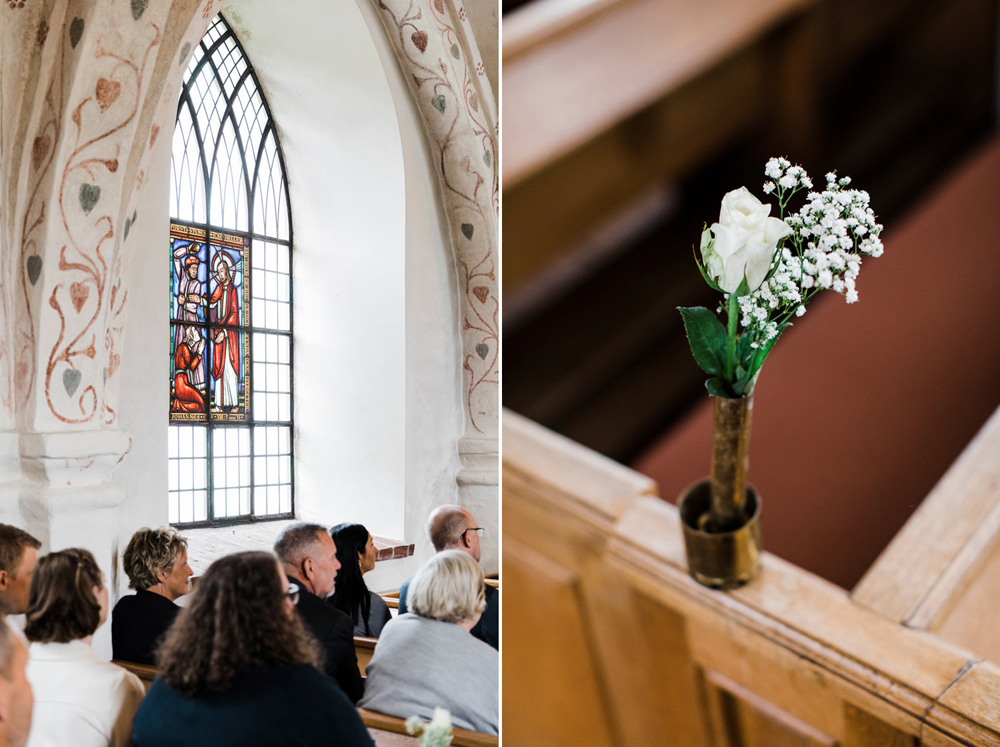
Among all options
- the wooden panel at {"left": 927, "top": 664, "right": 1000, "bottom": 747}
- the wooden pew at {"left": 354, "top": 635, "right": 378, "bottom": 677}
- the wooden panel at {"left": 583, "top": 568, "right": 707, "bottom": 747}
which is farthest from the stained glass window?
the wooden panel at {"left": 927, "top": 664, "right": 1000, "bottom": 747}

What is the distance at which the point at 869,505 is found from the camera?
1.33 meters

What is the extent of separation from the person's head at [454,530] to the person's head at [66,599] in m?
0.67

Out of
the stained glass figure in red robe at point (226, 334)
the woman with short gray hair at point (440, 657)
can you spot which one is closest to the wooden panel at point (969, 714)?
the woman with short gray hair at point (440, 657)

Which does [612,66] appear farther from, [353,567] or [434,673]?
[434,673]

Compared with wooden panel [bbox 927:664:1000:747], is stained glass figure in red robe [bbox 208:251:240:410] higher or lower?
higher

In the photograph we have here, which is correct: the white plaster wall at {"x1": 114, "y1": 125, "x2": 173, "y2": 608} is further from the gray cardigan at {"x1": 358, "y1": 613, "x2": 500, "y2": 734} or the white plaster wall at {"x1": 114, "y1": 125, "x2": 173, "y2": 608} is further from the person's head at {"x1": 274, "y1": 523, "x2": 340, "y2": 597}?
the gray cardigan at {"x1": 358, "y1": 613, "x2": 500, "y2": 734}

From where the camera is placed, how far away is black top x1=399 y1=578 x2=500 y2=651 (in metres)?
1.68

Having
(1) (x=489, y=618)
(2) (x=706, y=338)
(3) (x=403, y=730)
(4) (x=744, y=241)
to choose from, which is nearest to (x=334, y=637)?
(3) (x=403, y=730)

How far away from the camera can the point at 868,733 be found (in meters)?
1.20

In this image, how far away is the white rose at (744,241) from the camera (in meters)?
1.32

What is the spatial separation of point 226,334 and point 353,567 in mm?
555

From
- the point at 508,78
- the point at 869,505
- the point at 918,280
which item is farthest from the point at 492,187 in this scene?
the point at 869,505

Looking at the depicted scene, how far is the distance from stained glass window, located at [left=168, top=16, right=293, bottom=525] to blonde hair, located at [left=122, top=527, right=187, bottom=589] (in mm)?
77

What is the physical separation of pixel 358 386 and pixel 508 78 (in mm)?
750
